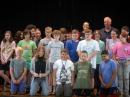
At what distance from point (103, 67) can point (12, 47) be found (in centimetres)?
236

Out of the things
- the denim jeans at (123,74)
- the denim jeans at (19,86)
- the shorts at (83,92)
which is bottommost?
the shorts at (83,92)

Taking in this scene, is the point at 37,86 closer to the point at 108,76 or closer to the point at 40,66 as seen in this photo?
the point at 40,66

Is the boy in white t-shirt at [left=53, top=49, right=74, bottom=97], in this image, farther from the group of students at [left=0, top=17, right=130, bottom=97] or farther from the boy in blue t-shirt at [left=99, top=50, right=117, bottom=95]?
the boy in blue t-shirt at [left=99, top=50, right=117, bottom=95]

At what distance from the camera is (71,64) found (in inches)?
→ 422

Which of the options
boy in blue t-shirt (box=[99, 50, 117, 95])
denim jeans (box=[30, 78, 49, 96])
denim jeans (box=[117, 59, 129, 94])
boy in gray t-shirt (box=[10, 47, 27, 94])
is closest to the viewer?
boy in blue t-shirt (box=[99, 50, 117, 95])

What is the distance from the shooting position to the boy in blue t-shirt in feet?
34.7

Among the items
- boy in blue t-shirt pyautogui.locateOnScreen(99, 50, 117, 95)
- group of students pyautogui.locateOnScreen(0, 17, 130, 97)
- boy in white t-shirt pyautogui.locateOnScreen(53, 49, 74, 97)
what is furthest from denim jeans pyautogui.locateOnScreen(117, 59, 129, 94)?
boy in white t-shirt pyautogui.locateOnScreen(53, 49, 74, 97)

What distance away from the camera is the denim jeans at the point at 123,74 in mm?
10719

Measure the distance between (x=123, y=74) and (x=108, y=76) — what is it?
0.40 m

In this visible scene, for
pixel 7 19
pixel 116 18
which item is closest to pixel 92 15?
pixel 116 18

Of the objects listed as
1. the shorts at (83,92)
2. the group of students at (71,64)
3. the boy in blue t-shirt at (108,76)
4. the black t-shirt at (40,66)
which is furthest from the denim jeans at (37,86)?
the boy in blue t-shirt at (108,76)

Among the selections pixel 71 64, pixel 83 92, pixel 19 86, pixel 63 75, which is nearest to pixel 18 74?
pixel 19 86

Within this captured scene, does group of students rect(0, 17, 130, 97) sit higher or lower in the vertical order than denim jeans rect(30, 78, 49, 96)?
higher

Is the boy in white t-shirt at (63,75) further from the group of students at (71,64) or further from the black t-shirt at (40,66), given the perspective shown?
the black t-shirt at (40,66)
